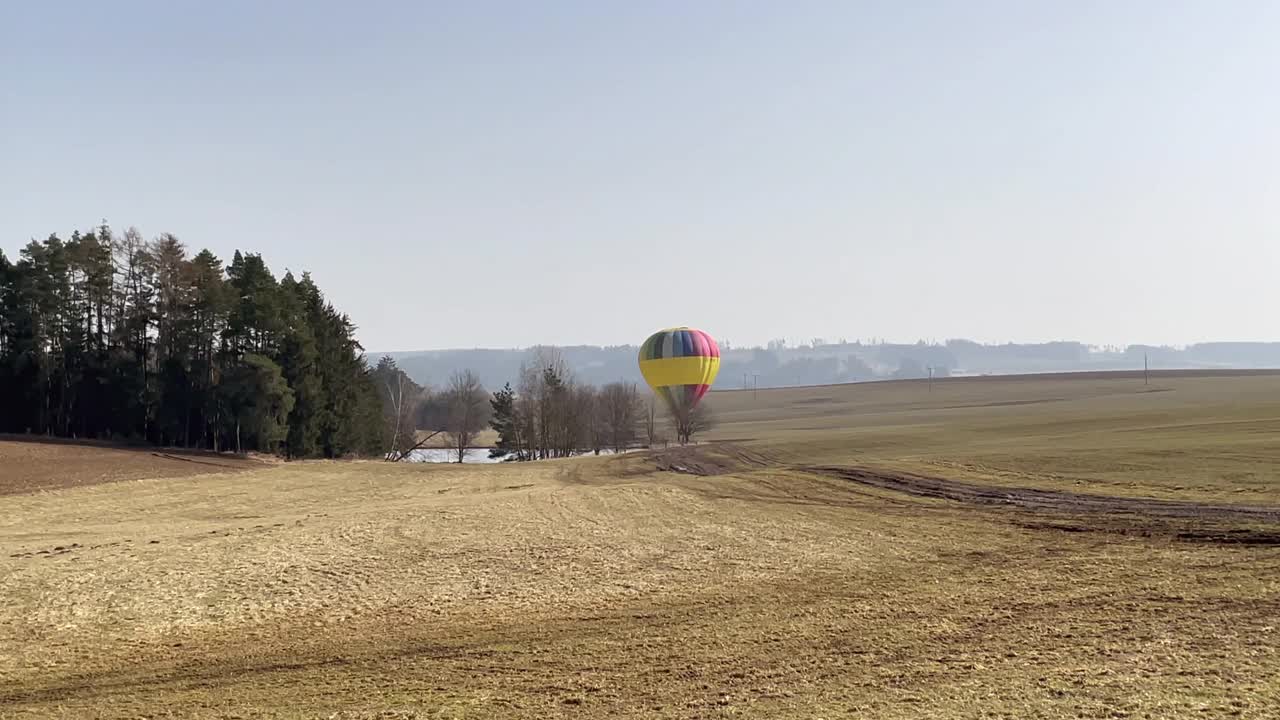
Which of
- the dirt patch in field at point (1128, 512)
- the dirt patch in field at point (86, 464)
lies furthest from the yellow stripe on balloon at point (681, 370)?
the dirt patch in field at point (1128, 512)

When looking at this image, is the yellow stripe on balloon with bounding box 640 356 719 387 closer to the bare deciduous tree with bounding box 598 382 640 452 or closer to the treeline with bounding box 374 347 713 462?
the treeline with bounding box 374 347 713 462

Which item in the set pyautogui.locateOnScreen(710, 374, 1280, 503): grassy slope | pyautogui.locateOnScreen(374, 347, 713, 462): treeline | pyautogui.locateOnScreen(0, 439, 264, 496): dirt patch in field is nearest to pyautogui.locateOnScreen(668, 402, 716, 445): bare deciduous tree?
pyautogui.locateOnScreen(374, 347, 713, 462): treeline

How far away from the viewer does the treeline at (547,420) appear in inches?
3922

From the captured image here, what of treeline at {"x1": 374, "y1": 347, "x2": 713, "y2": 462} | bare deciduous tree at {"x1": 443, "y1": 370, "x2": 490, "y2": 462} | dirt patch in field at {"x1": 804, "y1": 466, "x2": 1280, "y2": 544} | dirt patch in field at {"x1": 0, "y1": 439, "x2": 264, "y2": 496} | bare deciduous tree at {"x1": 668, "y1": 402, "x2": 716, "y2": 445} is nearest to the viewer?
dirt patch in field at {"x1": 804, "y1": 466, "x2": 1280, "y2": 544}

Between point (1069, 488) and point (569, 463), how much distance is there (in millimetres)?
34837

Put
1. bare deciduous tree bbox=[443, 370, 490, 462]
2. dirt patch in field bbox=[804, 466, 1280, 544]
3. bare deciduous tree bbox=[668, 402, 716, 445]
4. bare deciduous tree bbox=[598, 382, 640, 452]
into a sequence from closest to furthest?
dirt patch in field bbox=[804, 466, 1280, 544], bare deciduous tree bbox=[668, 402, 716, 445], bare deciduous tree bbox=[598, 382, 640, 452], bare deciduous tree bbox=[443, 370, 490, 462]

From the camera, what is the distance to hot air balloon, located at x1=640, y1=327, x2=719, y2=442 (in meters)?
81.4

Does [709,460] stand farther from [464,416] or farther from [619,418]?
[464,416]

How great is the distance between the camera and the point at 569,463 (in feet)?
212

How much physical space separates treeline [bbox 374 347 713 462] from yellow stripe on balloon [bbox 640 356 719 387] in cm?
1425

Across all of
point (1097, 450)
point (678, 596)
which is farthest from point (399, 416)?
point (678, 596)

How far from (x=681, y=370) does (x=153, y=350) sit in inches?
1543

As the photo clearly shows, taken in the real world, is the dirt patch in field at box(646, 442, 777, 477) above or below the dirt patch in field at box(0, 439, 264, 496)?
below

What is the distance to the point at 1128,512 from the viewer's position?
1150 inches
